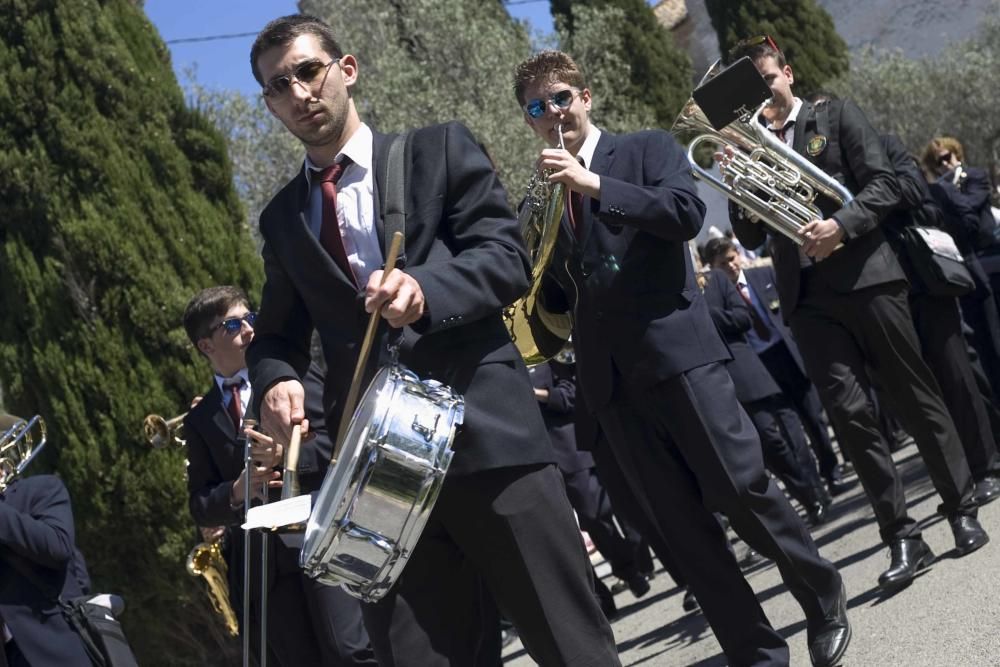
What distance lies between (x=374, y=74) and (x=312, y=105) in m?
22.3

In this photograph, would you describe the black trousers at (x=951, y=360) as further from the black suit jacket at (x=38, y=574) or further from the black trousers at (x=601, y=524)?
the black suit jacket at (x=38, y=574)

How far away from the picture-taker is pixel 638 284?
Answer: 5.27 metres

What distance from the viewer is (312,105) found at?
404 cm

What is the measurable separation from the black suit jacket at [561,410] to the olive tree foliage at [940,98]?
24.8 metres

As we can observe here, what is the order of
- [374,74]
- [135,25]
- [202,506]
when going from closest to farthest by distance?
[202,506]
[135,25]
[374,74]

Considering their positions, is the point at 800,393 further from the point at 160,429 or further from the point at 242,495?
the point at 242,495

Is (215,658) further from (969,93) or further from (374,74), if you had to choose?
(969,93)

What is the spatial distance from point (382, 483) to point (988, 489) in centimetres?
480

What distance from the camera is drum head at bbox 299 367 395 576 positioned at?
350 centimetres

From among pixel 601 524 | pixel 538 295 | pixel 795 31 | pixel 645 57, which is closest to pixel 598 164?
pixel 538 295

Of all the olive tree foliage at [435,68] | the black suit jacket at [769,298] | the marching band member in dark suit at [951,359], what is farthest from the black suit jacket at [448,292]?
the olive tree foliage at [435,68]

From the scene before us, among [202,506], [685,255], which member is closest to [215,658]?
[202,506]

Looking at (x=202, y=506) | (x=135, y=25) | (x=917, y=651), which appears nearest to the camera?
(x=917, y=651)

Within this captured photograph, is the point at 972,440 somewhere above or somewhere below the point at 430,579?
below
